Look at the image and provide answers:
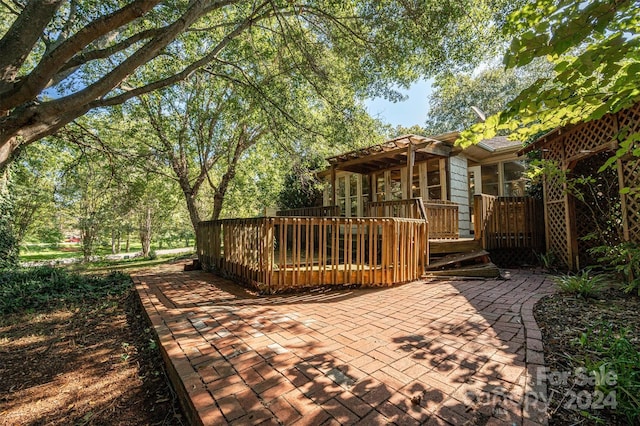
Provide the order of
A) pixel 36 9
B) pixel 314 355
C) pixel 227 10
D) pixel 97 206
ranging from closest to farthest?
pixel 314 355
pixel 36 9
pixel 227 10
pixel 97 206

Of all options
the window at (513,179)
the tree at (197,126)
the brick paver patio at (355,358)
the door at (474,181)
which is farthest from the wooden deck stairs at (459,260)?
the tree at (197,126)

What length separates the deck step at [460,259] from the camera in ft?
20.6

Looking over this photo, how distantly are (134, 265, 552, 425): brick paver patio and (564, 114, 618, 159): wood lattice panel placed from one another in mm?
3689

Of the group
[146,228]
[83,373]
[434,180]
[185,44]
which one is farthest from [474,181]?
[146,228]

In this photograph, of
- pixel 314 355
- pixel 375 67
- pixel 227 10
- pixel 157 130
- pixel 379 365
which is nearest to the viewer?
pixel 379 365

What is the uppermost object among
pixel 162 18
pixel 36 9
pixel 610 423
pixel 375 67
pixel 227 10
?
pixel 227 10

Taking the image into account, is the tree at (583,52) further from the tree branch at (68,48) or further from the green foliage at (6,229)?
the green foliage at (6,229)

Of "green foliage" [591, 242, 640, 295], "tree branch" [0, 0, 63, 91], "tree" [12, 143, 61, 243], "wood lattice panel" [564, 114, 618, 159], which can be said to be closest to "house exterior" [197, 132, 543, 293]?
"wood lattice panel" [564, 114, 618, 159]

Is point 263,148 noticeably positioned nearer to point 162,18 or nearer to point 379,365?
point 162,18

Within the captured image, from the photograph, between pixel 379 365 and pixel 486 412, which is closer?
pixel 486 412

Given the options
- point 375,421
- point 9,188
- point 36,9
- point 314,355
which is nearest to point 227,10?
point 36,9

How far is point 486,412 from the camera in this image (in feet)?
5.47

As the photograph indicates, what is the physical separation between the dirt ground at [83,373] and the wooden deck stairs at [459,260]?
5.19m

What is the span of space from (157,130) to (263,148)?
405cm
